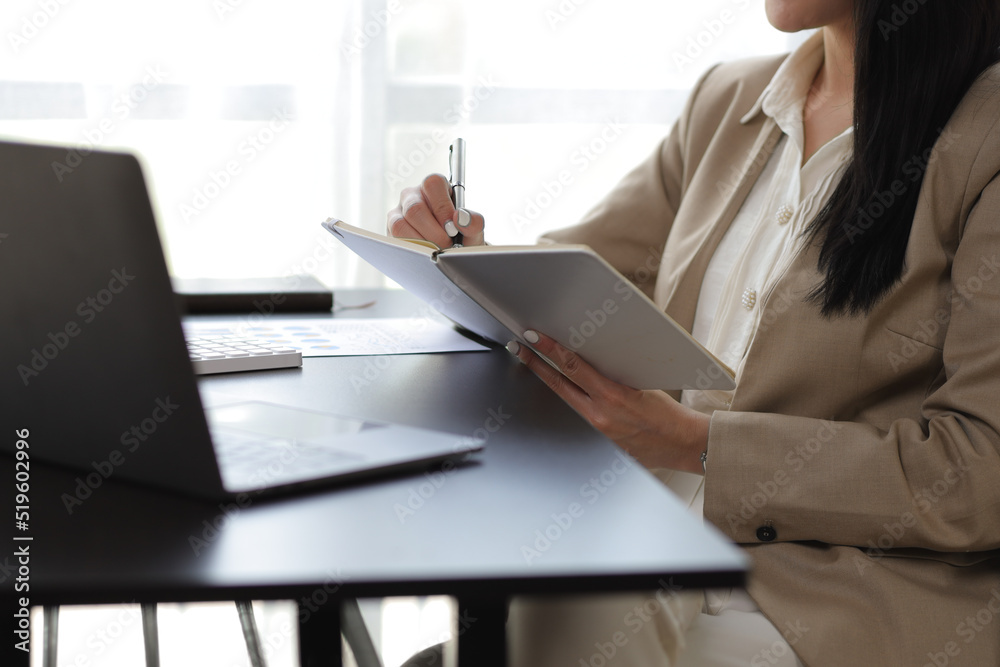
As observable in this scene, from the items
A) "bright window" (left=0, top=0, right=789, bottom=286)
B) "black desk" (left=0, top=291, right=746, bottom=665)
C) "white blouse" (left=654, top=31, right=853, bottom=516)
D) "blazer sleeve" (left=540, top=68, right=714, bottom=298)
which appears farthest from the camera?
"bright window" (left=0, top=0, right=789, bottom=286)

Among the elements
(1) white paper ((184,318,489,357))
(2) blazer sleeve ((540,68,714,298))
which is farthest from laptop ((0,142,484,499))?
(2) blazer sleeve ((540,68,714,298))

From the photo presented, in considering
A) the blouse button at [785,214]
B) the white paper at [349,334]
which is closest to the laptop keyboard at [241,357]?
the white paper at [349,334]

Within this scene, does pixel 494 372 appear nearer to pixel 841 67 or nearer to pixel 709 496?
pixel 709 496

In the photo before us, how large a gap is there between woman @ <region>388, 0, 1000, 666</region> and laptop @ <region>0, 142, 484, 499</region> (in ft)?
0.97

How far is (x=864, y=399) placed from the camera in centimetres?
80

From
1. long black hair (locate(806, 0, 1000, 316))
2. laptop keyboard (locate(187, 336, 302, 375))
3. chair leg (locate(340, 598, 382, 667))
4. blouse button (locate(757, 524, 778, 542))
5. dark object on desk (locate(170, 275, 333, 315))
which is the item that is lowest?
chair leg (locate(340, 598, 382, 667))

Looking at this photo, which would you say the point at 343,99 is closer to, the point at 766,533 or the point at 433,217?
the point at 433,217

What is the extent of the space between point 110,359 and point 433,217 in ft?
1.92

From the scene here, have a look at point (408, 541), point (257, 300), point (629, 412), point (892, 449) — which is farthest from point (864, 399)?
point (257, 300)

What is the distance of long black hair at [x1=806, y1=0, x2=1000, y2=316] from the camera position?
78 centimetres

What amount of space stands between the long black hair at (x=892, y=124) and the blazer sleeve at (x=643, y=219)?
0.40 meters

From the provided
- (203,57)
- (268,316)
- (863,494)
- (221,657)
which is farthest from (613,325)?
(203,57)

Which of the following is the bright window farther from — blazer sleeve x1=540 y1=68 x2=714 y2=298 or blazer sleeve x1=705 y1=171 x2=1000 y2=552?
blazer sleeve x1=705 y1=171 x2=1000 y2=552

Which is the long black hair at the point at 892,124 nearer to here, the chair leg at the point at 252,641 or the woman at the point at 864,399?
the woman at the point at 864,399
